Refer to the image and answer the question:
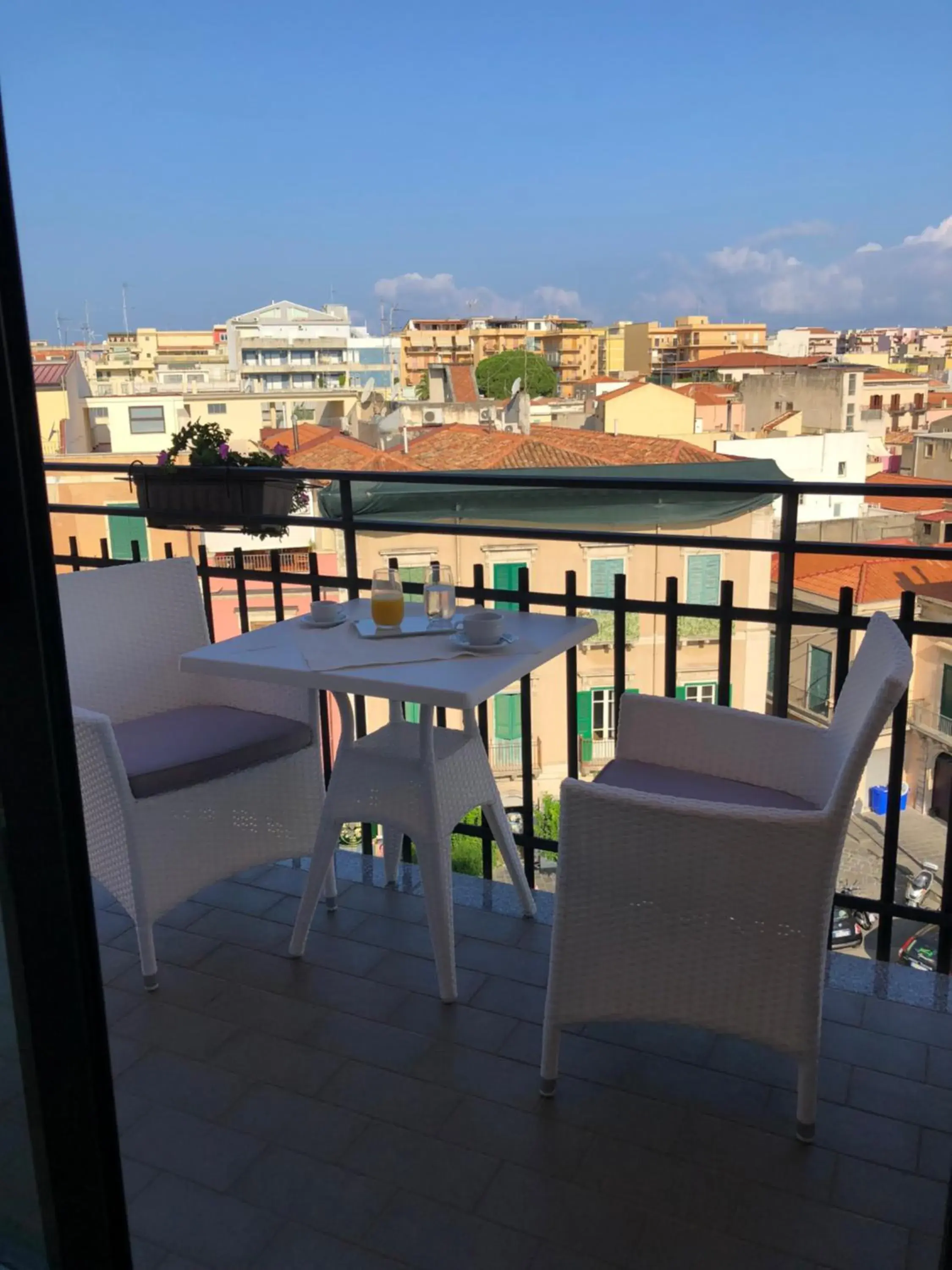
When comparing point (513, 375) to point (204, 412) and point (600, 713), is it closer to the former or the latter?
point (204, 412)

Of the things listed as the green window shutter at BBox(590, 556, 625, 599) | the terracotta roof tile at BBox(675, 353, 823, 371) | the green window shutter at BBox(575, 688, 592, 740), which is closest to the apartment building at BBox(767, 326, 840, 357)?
the terracotta roof tile at BBox(675, 353, 823, 371)

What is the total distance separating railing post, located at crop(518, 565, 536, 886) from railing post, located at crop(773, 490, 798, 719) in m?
0.62

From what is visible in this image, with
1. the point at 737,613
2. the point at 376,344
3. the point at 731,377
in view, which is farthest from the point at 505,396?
the point at 737,613

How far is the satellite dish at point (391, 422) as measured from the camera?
30.9m

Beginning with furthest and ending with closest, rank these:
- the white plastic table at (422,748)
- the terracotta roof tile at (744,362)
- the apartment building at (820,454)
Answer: the terracotta roof tile at (744,362)
the apartment building at (820,454)
the white plastic table at (422,748)

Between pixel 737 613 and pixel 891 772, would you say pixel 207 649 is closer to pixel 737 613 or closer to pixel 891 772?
pixel 737 613

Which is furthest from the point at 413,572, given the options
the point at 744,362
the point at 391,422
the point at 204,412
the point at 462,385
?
the point at 744,362

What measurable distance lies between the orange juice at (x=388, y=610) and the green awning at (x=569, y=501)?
0.40m

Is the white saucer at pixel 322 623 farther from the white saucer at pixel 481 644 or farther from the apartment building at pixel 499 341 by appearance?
the apartment building at pixel 499 341

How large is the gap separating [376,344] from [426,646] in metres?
66.6

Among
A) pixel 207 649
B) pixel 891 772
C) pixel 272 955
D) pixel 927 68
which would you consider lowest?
pixel 272 955

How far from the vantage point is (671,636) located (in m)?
2.61

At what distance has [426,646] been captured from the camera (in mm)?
2334

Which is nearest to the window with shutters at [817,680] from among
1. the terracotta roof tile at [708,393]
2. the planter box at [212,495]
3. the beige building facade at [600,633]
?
the beige building facade at [600,633]
